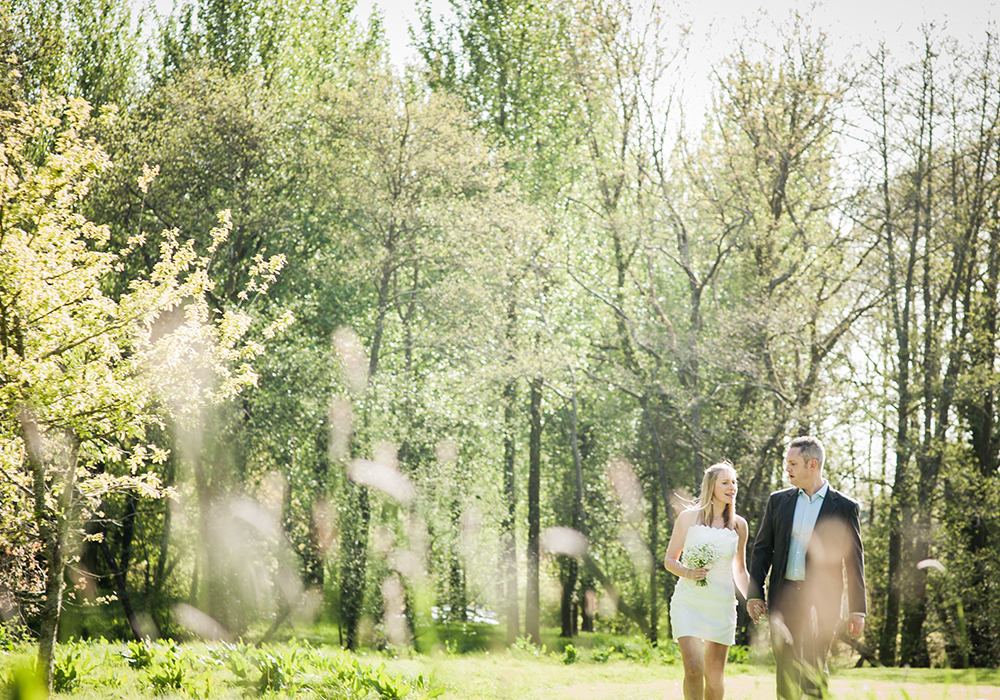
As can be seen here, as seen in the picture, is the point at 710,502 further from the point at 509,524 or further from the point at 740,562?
the point at 509,524

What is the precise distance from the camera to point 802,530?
17.7ft

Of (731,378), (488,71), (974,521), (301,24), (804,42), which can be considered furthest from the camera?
(488,71)

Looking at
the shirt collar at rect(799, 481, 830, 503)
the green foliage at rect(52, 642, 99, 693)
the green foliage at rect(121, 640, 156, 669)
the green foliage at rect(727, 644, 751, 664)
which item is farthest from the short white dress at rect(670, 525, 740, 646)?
the green foliage at rect(727, 644, 751, 664)

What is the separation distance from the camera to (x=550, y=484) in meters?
26.7

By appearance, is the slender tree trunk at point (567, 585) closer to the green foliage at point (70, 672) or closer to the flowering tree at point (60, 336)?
the green foliage at point (70, 672)

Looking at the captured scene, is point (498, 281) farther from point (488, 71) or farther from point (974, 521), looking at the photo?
point (974, 521)

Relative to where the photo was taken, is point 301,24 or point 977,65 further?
point 301,24

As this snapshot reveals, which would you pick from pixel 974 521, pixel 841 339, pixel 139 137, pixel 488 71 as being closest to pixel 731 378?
pixel 841 339

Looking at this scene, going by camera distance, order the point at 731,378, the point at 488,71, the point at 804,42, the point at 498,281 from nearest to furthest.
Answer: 1. the point at 804,42
2. the point at 498,281
3. the point at 731,378
4. the point at 488,71

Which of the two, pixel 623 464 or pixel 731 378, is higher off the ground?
pixel 731 378

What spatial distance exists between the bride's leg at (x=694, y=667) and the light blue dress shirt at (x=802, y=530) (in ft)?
2.54

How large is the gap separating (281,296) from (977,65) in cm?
1727

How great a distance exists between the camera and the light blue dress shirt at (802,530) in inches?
211

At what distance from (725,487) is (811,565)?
73 cm
